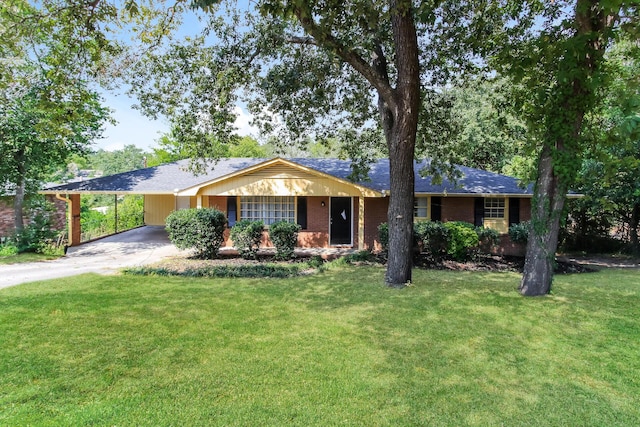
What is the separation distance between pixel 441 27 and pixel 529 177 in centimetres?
494

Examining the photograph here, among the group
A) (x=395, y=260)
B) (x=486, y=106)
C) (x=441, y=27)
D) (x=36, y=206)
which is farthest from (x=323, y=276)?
(x=486, y=106)

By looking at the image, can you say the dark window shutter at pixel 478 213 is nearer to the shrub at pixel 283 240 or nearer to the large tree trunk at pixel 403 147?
the shrub at pixel 283 240

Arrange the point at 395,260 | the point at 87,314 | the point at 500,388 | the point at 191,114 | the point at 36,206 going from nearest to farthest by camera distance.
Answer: the point at 500,388
the point at 87,314
the point at 395,260
the point at 191,114
the point at 36,206

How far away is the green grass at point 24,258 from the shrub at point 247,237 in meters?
6.28

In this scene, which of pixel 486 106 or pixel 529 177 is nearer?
pixel 529 177

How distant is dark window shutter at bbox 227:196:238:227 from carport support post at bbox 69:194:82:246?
622 cm

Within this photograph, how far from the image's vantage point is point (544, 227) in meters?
6.50

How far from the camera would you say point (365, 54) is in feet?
31.3

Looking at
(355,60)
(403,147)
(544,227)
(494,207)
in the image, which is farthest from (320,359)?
(494,207)

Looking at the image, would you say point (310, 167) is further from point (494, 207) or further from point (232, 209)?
point (494, 207)

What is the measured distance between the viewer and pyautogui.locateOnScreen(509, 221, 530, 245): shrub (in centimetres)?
1366

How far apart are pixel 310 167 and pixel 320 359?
11.0 meters

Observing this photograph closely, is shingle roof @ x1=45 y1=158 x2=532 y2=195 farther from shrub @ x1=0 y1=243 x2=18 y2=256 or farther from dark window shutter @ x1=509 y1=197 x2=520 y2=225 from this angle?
shrub @ x1=0 y1=243 x2=18 y2=256

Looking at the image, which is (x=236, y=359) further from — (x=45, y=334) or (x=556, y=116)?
(x=556, y=116)
